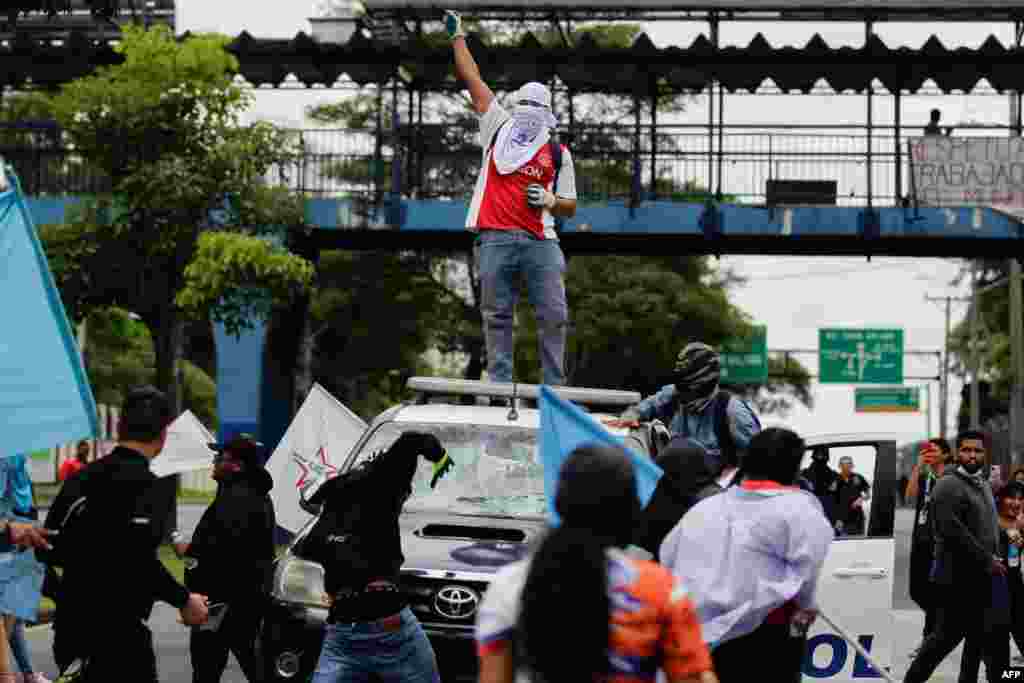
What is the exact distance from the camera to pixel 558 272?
12367mm

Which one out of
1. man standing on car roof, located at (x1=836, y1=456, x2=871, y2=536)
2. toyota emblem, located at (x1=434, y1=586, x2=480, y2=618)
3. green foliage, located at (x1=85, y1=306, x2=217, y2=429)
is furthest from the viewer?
green foliage, located at (x1=85, y1=306, x2=217, y2=429)

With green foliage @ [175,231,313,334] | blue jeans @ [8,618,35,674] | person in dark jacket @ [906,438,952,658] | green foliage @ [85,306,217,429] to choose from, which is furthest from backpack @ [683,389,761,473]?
green foliage @ [85,306,217,429]

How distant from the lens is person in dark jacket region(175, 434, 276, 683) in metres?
11.0

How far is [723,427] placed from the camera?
28.9ft

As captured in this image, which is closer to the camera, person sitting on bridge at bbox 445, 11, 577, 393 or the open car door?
the open car door

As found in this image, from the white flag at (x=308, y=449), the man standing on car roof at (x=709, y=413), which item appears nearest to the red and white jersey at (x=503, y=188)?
the man standing on car roof at (x=709, y=413)

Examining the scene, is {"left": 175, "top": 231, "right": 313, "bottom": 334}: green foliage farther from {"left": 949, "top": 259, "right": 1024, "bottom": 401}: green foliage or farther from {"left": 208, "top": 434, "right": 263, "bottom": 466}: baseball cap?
{"left": 949, "top": 259, "right": 1024, "bottom": 401}: green foliage

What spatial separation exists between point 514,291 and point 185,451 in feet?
12.4

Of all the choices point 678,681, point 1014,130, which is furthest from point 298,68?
point 678,681

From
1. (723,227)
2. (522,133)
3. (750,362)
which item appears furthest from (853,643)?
(750,362)

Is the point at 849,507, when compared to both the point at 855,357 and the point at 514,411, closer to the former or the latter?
the point at 514,411

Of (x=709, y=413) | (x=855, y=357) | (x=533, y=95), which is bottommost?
(x=855, y=357)

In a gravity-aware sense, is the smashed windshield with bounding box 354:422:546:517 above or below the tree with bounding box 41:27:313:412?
below

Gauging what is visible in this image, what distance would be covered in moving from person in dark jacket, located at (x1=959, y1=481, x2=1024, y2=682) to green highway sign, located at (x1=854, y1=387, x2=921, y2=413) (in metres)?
62.7
